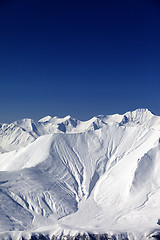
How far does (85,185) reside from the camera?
137625mm

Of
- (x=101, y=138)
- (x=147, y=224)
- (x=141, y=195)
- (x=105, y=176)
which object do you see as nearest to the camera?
(x=147, y=224)

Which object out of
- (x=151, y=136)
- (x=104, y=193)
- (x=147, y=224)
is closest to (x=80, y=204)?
(x=104, y=193)

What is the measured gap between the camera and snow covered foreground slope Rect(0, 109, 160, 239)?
9963 centimetres

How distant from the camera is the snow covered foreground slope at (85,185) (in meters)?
99.6

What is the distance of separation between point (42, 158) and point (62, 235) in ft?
234

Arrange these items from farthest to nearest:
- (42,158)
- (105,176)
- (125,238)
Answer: (42,158), (105,176), (125,238)

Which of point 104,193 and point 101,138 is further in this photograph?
point 101,138

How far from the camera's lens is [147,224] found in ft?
301

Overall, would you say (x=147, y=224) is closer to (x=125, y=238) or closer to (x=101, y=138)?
(x=125, y=238)

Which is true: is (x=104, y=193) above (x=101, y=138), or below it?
below

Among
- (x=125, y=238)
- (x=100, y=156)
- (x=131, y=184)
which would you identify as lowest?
(x=125, y=238)

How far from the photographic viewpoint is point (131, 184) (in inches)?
4783

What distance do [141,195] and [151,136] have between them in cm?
4513

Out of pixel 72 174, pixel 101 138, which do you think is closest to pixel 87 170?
pixel 72 174
